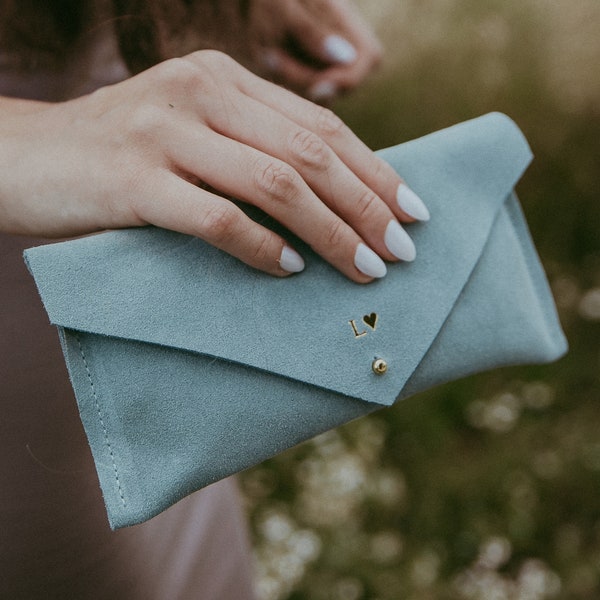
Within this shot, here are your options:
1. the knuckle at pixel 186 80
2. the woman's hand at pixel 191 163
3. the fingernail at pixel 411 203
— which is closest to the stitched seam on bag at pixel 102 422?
the woman's hand at pixel 191 163

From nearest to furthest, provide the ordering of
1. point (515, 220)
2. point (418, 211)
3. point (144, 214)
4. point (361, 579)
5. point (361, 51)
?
point (144, 214)
point (418, 211)
point (515, 220)
point (361, 51)
point (361, 579)

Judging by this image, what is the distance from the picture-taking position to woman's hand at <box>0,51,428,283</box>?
54 cm

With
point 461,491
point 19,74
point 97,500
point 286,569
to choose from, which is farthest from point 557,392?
point 19,74

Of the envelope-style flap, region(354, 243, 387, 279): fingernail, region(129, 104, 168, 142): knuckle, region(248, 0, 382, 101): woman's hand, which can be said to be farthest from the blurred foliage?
region(129, 104, 168, 142): knuckle

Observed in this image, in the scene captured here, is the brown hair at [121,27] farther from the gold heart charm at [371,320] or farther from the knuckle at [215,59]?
the gold heart charm at [371,320]

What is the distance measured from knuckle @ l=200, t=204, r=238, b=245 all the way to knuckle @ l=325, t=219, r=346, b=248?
9 cm

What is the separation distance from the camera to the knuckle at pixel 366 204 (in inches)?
24.1

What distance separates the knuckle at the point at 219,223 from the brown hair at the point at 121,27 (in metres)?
0.22

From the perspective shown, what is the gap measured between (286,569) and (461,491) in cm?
44

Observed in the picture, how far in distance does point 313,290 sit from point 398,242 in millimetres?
94

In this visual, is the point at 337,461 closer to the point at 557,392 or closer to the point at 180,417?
the point at 557,392

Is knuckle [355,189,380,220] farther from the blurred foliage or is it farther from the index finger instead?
the blurred foliage

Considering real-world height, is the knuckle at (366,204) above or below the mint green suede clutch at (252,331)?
above

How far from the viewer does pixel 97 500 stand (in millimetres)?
699
